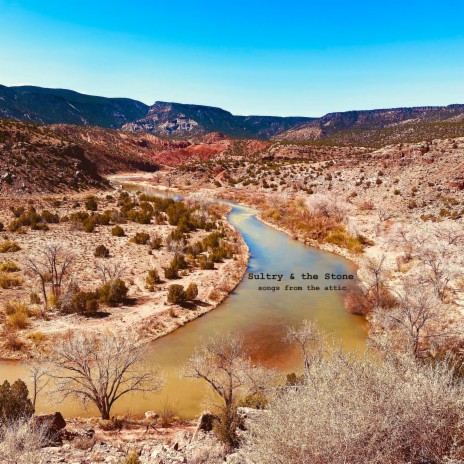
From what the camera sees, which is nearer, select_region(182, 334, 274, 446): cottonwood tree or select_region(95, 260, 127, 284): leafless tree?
select_region(182, 334, 274, 446): cottonwood tree

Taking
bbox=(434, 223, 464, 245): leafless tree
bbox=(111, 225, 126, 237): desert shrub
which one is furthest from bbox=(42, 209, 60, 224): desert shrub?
bbox=(434, 223, 464, 245): leafless tree

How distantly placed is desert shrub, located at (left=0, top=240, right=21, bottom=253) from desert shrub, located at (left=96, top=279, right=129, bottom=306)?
12.5 m

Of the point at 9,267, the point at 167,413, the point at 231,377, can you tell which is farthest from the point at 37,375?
the point at 9,267

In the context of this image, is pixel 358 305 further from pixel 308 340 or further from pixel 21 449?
pixel 21 449

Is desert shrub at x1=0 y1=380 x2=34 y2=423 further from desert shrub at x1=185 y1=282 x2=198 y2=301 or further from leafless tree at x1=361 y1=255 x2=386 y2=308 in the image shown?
leafless tree at x1=361 y1=255 x2=386 y2=308

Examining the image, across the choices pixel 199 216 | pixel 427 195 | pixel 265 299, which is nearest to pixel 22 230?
pixel 199 216

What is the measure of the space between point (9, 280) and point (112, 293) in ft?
24.1

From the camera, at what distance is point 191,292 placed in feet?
82.6

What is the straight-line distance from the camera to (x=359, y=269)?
1256 inches

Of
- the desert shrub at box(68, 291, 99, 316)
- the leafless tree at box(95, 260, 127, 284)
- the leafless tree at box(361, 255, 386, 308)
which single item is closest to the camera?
the desert shrub at box(68, 291, 99, 316)

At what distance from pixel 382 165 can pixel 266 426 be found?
62721 mm

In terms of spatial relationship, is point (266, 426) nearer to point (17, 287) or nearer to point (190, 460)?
point (190, 460)

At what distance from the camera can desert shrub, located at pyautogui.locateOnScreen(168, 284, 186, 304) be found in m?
24.2

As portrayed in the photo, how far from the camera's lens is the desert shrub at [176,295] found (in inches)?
952
